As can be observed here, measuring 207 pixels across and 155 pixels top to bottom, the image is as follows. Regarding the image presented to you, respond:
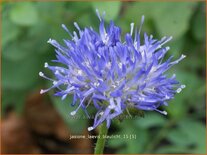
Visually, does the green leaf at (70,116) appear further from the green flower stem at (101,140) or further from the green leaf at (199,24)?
the green flower stem at (101,140)

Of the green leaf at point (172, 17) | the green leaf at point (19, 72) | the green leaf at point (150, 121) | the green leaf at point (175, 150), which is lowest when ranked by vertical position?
the green leaf at point (175, 150)

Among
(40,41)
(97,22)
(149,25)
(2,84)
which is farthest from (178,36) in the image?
(2,84)

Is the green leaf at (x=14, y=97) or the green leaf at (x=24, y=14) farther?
the green leaf at (x=14, y=97)

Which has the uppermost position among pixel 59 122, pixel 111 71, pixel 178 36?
pixel 178 36

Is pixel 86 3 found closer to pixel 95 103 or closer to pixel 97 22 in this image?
pixel 97 22

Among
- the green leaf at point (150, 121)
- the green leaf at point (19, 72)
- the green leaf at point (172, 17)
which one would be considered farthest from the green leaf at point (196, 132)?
the green leaf at point (19, 72)

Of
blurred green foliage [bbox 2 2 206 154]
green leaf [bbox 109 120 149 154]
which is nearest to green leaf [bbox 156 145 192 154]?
blurred green foliage [bbox 2 2 206 154]
